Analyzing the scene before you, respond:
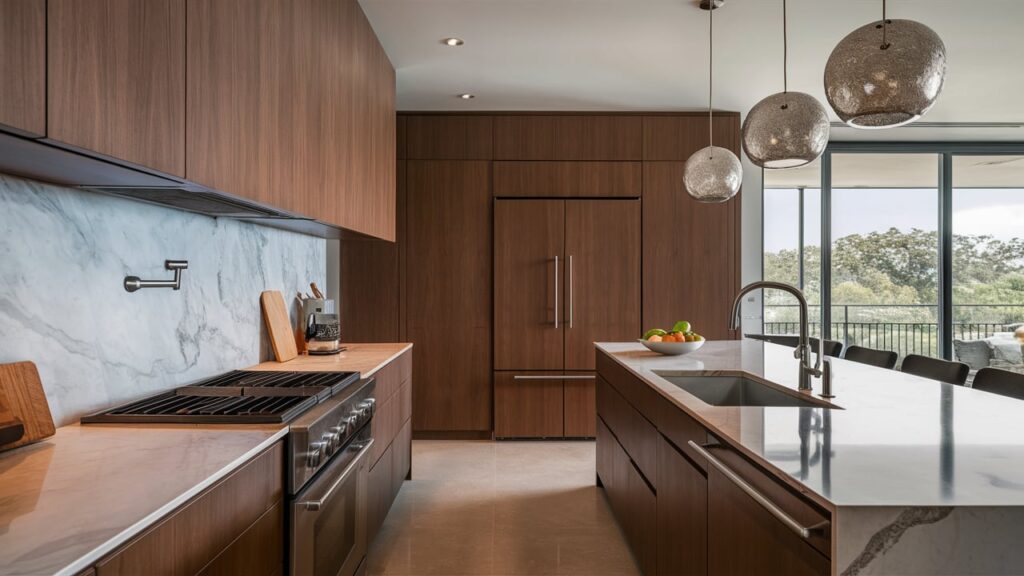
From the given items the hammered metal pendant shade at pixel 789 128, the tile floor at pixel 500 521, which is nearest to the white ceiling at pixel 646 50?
the hammered metal pendant shade at pixel 789 128

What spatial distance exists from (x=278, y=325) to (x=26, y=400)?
5.19 feet

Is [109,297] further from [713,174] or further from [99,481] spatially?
[713,174]

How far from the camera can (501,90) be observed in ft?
14.7

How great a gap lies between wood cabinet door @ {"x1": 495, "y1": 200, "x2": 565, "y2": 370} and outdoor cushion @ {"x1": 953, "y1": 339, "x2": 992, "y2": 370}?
12.6ft

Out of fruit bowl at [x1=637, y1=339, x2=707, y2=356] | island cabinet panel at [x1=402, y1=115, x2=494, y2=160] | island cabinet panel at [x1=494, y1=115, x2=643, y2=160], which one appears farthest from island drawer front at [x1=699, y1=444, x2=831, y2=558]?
island cabinet panel at [x1=402, y1=115, x2=494, y2=160]

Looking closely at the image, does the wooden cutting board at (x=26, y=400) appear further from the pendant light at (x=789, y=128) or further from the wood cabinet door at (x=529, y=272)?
the wood cabinet door at (x=529, y=272)

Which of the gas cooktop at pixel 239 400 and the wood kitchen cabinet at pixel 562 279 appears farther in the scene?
the wood kitchen cabinet at pixel 562 279

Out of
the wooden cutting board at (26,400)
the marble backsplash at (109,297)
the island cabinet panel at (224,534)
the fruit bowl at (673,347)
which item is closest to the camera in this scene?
the island cabinet panel at (224,534)

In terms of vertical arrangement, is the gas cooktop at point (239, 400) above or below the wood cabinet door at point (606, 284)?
below

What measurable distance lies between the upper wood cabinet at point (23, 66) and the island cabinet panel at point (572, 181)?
158 inches

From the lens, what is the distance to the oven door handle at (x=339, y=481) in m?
1.70

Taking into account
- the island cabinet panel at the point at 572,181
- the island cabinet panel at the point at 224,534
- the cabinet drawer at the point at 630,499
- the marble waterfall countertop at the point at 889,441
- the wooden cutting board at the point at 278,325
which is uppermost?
the island cabinet panel at the point at 572,181

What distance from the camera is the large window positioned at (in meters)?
5.68

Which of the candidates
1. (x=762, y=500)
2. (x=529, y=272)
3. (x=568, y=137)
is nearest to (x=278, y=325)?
(x=529, y=272)
